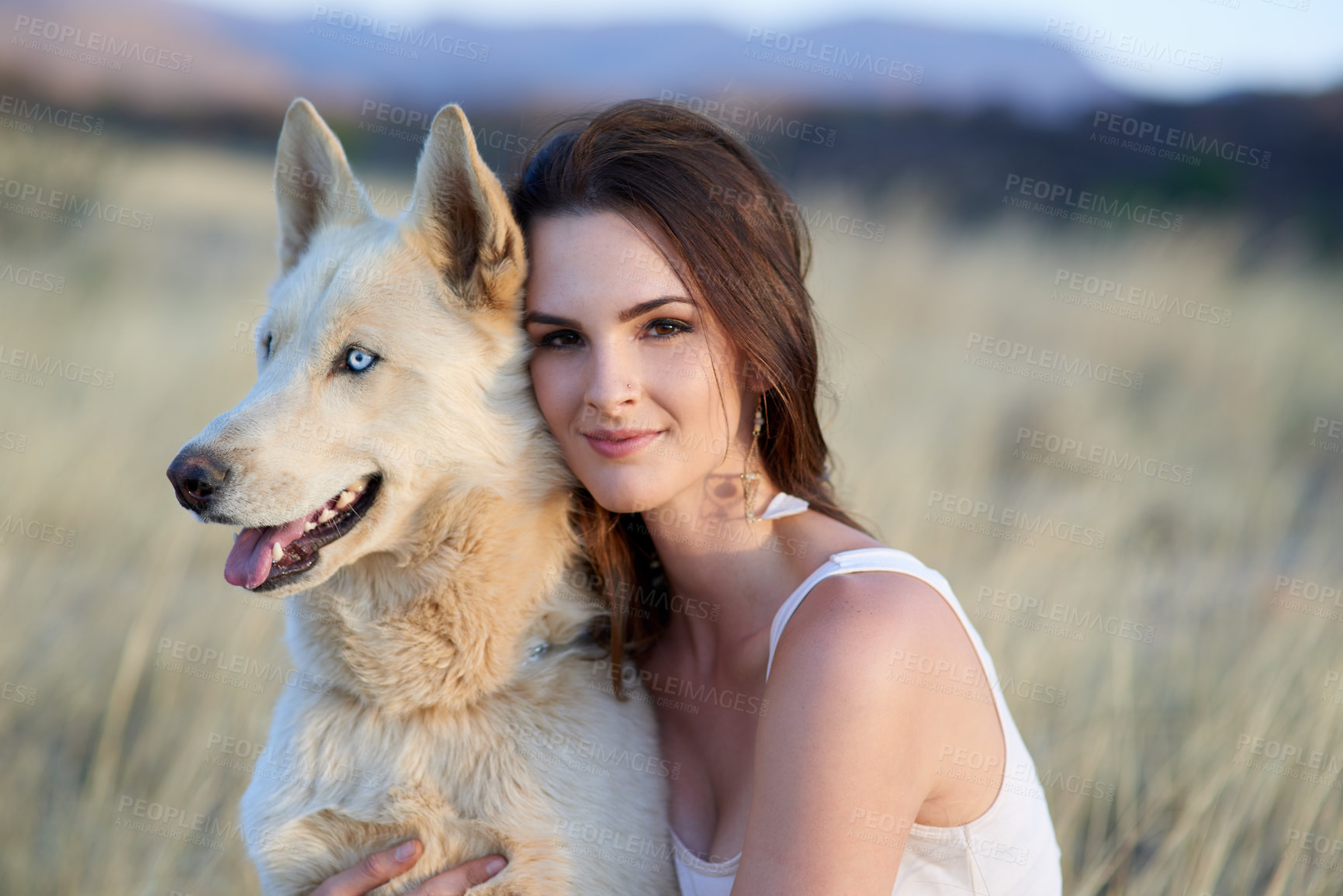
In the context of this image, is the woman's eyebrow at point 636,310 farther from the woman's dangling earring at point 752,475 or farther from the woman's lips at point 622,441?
the woman's dangling earring at point 752,475

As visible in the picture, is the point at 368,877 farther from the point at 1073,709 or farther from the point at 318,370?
the point at 1073,709

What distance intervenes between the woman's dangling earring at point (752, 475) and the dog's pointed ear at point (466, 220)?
0.63 metres

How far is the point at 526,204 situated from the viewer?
7.47 ft

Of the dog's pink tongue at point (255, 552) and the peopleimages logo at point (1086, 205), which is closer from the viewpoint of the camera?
the dog's pink tongue at point (255, 552)

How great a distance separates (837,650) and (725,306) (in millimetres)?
778

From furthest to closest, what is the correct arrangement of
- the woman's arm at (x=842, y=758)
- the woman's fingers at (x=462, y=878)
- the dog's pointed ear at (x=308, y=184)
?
→ the dog's pointed ear at (x=308, y=184) < the woman's fingers at (x=462, y=878) < the woman's arm at (x=842, y=758)

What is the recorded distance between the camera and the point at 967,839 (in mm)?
1891

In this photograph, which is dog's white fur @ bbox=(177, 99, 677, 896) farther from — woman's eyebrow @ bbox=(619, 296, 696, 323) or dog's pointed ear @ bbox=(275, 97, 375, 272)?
woman's eyebrow @ bbox=(619, 296, 696, 323)

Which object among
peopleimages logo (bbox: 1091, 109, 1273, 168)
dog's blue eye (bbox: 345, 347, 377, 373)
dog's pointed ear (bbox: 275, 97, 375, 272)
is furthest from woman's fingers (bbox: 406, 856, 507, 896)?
peopleimages logo (bbox: 1091, 109, 1273, 168)

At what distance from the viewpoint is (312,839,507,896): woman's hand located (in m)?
1.86

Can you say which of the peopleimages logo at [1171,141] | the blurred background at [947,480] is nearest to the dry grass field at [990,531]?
the blurred background at [947,480]

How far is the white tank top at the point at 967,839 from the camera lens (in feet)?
6.20

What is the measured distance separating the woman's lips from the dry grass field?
996 mm

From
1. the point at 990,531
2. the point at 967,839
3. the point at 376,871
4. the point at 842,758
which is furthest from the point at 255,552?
the point at 990,531
